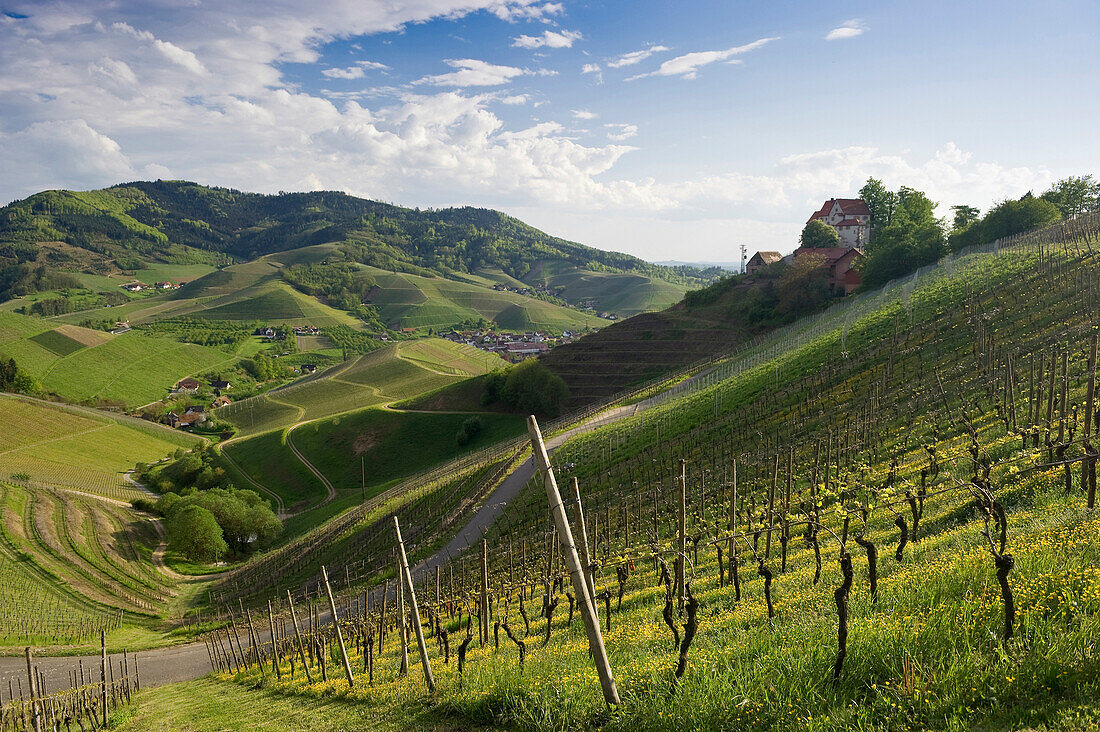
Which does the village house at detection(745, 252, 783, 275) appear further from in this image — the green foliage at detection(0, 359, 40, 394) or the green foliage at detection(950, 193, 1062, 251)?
the green foliage at detection(0, 359, 40, 394)

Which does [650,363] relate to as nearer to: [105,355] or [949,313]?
[949,313]

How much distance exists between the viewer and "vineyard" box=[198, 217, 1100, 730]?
6031 mm

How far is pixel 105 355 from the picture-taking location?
14150 centimetres

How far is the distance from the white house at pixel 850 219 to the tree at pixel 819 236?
5034mm

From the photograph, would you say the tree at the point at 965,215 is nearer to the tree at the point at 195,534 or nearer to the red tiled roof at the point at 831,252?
the red tiled roof at the point at 831,252

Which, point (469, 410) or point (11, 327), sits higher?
point (11, 327)

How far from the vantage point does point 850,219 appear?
9312cm

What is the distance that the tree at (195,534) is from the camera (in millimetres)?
47062

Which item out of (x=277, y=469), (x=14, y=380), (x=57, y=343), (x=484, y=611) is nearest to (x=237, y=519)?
(x=277, y=469)

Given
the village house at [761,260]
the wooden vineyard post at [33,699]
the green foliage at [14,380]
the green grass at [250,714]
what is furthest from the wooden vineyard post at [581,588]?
the green foliage at [14,380]

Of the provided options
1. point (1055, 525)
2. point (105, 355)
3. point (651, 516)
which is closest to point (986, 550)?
point (1055, 525)

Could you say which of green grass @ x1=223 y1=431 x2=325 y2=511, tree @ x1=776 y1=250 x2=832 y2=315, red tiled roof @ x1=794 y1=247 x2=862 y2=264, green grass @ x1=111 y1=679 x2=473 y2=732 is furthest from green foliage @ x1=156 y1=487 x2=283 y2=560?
red tiled roof @ x1=794 y1=247 x2=862 y2=264

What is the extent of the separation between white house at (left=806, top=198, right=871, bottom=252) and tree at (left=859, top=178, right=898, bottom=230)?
77 centimetres

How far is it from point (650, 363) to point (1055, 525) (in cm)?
6902
